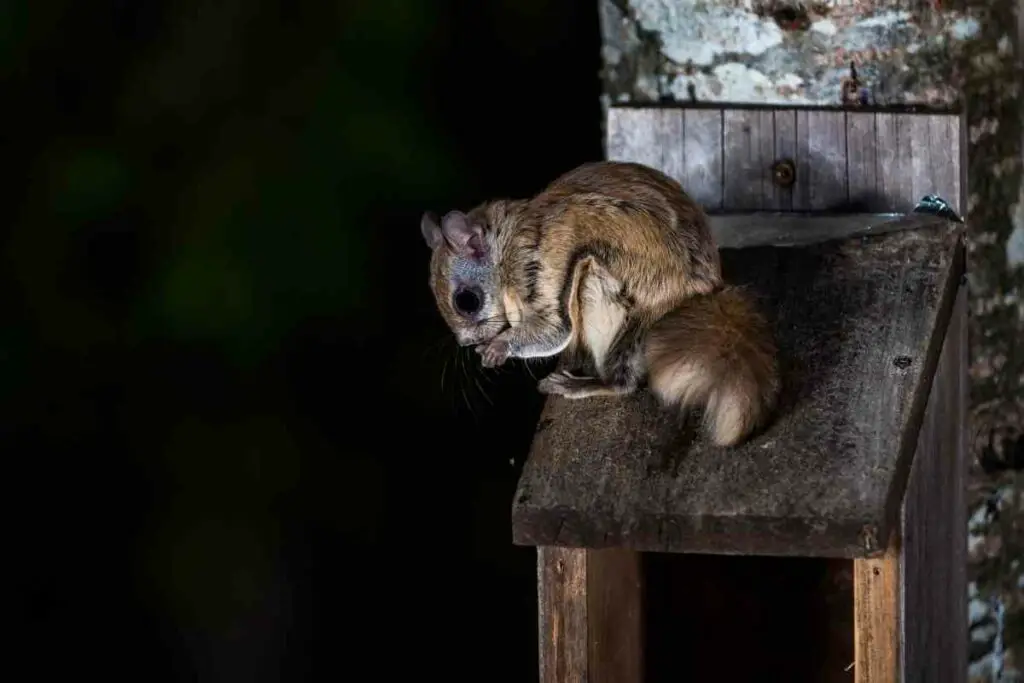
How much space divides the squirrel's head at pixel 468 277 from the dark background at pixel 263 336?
50 cm

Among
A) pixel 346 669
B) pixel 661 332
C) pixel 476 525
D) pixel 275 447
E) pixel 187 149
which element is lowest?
pixel 346 669

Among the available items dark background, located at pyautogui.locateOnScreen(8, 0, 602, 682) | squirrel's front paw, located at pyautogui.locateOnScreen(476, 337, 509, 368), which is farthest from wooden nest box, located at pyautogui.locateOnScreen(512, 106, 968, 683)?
dark background, located at pyautogui.locateOnScreen(8, 0, 602, 682)

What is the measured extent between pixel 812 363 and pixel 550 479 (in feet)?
1.30

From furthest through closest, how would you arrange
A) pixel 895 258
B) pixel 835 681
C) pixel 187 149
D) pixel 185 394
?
1. pixel 185 394
2. pixel 187 149
3. pixel 835 681
4. pixel 895 258

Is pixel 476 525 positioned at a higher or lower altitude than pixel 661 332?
lower

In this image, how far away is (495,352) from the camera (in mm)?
2559

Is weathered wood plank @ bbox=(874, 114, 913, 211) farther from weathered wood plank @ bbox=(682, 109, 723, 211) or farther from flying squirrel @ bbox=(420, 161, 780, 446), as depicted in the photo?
flying squirrel @ bbox=(420, 161, 780, 446)

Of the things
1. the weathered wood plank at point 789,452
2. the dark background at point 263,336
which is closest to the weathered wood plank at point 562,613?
the weathered wood plank at point 789,452

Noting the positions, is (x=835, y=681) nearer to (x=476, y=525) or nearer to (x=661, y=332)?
(x=661, y=332)

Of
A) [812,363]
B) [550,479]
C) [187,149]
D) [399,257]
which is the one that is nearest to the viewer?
[550,479]

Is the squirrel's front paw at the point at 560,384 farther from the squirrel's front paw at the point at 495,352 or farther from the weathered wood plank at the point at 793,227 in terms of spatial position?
the weathered wood plank at the point at 793,227

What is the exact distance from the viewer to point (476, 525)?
415cm

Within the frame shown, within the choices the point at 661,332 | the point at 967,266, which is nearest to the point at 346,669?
the point at 967,266

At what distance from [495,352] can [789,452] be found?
0.65m
